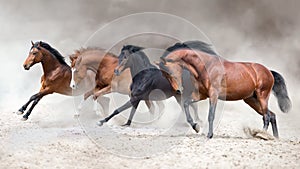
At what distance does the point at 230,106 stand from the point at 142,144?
2.98 m

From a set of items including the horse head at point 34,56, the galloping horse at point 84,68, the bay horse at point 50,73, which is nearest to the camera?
the horse head at point 34,56

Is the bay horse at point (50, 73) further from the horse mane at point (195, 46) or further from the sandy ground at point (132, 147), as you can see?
the horse mane at point (195, 46)

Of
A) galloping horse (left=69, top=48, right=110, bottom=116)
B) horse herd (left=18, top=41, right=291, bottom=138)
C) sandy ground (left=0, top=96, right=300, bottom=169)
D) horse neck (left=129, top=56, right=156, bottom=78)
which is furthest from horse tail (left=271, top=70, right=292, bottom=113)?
galloping horse (left=69, top=48, right=110, bottom=116)

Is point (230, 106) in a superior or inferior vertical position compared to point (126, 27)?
inferior

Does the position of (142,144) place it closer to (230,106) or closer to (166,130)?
(166,130)

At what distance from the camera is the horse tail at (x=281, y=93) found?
15.3 ft

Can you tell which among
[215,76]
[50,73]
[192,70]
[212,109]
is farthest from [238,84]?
[50,73]

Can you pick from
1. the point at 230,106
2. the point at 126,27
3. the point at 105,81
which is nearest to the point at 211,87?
the point at 105,81

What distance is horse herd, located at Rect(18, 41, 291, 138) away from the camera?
4.17 metres

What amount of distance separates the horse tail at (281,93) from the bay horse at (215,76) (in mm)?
194

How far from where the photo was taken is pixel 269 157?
3.51m

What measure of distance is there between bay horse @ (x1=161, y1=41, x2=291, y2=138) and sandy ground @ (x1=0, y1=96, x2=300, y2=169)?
0.36m

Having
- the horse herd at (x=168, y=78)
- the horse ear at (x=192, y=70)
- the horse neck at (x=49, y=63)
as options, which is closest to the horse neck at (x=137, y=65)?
the horse herd at (x=168, y=78)

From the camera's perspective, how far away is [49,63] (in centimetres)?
505
